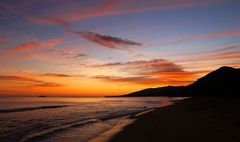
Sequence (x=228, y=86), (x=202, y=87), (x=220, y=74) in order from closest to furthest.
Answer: (x=228, y=86), (x=220, y=74), (x=202, y=87)

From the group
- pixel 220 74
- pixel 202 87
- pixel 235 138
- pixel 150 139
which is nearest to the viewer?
pixel 235 138

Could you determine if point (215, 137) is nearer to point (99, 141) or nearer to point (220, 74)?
point (99, 141)

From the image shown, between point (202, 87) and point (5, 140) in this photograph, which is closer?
point (5, 140)

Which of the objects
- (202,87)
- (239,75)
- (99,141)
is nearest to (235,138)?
(99,141)

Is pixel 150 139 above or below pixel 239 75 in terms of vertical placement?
below

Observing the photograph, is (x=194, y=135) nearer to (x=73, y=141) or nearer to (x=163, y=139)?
(x=163, y=139)

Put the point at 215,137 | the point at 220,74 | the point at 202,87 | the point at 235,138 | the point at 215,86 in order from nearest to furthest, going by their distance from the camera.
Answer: the point at 235,138
the point at 215,137
the point at 215,86
the point at 220,74
the point at 202,87

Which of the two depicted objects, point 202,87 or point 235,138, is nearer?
point 235,138

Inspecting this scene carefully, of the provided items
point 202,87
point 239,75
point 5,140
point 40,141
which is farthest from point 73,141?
point 202,87

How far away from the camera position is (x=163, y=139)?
13086 millimetres

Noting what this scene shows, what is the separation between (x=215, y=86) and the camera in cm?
15625

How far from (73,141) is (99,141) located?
1.60 meters

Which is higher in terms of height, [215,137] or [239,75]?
[239,75]

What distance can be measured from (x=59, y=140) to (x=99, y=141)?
8.56ft
